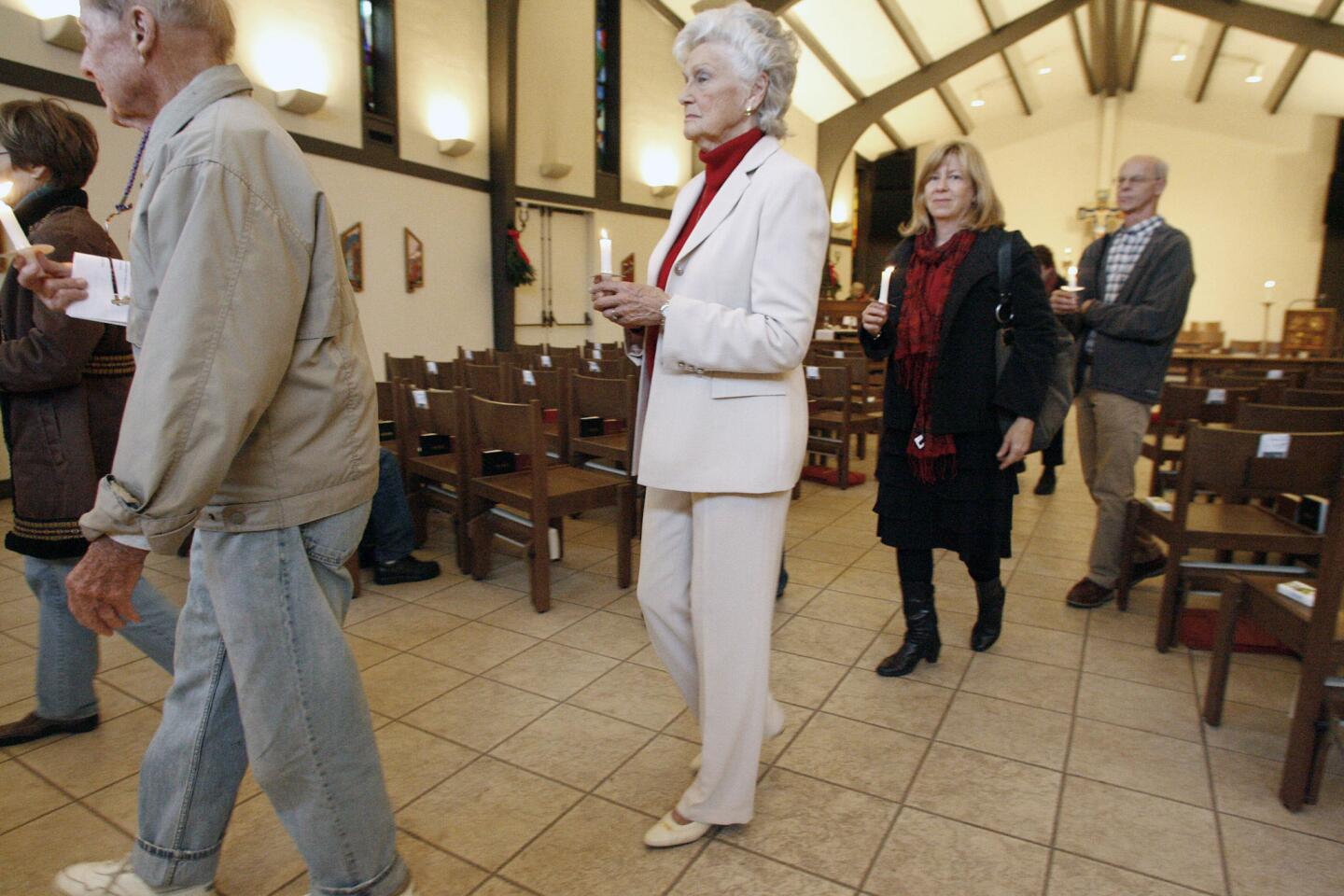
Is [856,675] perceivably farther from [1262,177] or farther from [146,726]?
[1262,177]

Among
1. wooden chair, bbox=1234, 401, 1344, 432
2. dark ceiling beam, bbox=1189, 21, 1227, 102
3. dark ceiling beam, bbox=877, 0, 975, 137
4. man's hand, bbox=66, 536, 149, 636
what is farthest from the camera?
dark ceiling beam, bbox=1189, 21, 1227, 102

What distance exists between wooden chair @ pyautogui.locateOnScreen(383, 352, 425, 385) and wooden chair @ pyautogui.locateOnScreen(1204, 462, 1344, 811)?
3.95 metres

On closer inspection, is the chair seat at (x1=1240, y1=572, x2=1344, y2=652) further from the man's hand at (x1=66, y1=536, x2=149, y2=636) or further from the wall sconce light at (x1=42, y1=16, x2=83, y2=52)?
the wall sconce light at (x1=42, y1=16, x2=83, y2=52)

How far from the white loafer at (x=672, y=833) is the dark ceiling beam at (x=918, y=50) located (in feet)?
38.0

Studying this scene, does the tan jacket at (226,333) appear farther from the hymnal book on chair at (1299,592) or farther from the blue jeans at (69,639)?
the hymnal book on chair at (1299,592)

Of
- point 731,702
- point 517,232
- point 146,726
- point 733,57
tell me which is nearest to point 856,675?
point 731,702

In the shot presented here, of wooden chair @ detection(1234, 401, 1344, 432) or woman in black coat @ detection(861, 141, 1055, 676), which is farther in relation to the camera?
wooden chair @ detection(1234, 401, 1344, 432)

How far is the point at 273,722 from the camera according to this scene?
1144mm

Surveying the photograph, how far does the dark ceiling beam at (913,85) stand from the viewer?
11.6m

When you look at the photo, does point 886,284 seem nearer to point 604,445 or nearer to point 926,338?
point 926,338

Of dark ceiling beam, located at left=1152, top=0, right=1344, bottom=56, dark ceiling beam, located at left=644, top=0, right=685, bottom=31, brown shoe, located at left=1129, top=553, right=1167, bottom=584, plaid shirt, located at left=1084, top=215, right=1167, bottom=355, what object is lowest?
brown shoe, located at left=1129, top=553, right=1167, bottom=584

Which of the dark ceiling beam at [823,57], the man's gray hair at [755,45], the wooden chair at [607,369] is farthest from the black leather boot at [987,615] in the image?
the dark ceiling beam at [823,57]

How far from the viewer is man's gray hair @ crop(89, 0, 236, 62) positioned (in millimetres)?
1013

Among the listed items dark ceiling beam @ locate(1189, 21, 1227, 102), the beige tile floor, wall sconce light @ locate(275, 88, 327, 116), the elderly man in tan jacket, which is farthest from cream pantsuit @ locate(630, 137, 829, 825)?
dark ceiling beam @ locate(1189, 21, 1227, 102)
